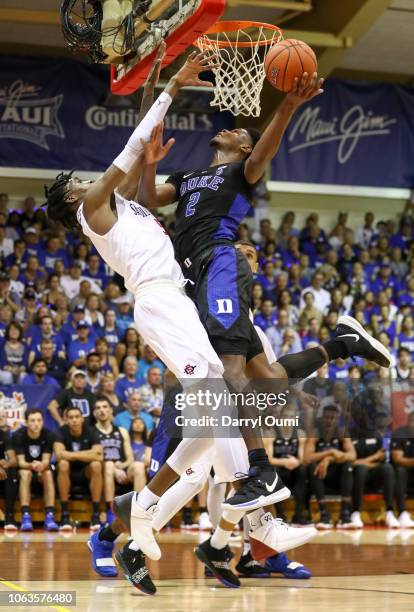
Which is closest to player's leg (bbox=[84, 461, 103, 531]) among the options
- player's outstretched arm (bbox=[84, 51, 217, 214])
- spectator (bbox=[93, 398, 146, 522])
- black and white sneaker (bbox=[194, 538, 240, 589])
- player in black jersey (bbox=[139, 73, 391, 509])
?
spectator (bbox=[93, 398, 146, 522])

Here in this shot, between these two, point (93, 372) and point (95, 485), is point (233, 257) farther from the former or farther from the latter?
point (93, 372)

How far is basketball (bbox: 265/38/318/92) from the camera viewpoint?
5859 millimetres

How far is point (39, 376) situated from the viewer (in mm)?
12789

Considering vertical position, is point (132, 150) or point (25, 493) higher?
point (132, 150)

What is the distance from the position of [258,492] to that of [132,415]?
7202 mm

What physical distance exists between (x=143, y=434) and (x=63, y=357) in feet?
6.38

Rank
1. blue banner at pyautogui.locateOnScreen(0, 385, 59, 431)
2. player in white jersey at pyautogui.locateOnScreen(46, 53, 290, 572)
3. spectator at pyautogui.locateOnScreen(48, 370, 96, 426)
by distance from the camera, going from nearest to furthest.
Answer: player in white jersey at pyautogui.locateOnScreen(46, 53, 290, 572), blue banner at pyautogui.locateOnScreen(0, 385, 59, 431), spectator at pyautogui.locateOnScreen(48, 370, 96, 426)

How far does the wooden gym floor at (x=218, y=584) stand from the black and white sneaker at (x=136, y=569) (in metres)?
0.08

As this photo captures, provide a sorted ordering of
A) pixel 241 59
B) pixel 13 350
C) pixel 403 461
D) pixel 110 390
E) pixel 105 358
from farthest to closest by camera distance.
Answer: pixel 105 358, pixel 13 350, pixel 403 461, pixel 110 390, pixel 241 59

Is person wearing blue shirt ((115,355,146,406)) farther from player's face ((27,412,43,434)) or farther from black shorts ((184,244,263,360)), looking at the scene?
black shorts ((184,244,263,360))

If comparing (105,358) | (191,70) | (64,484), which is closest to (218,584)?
(191,70)

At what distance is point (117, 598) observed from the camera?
5.61 meters

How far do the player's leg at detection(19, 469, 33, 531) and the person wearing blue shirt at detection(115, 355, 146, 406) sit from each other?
206 centimetres

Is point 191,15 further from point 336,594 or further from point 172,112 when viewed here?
point 172,112
